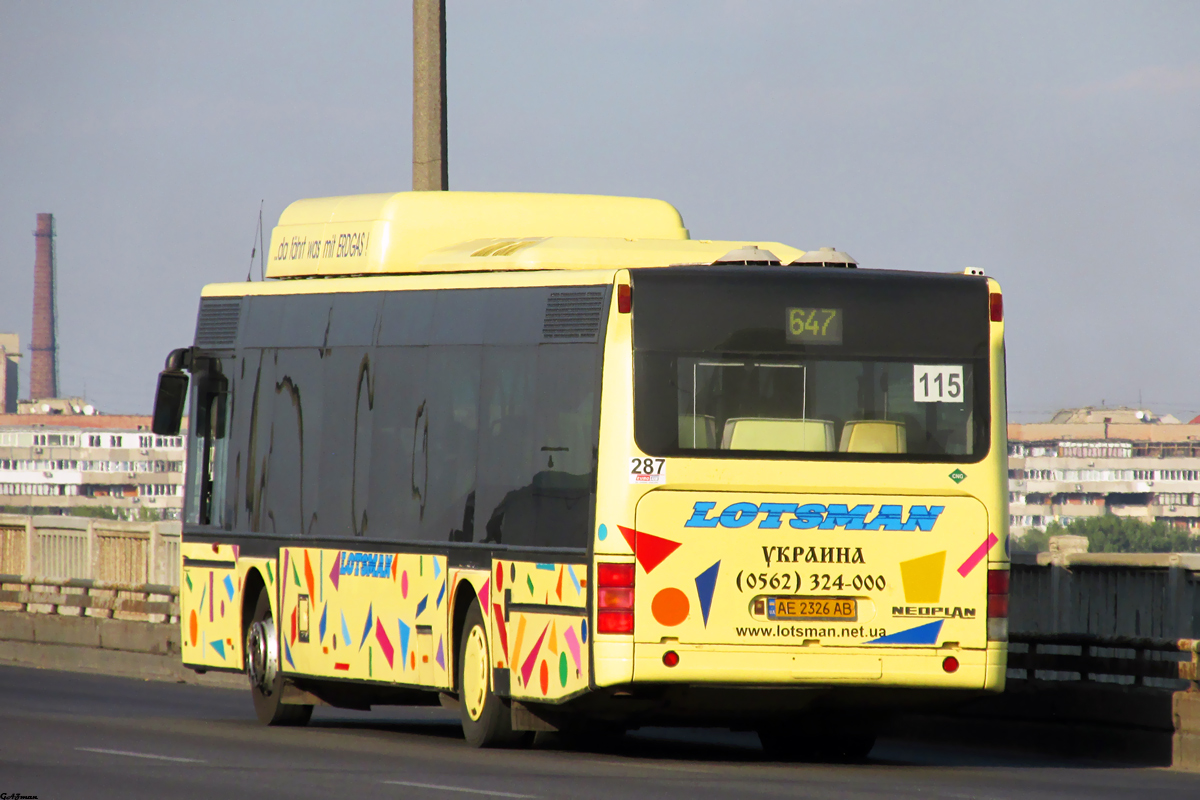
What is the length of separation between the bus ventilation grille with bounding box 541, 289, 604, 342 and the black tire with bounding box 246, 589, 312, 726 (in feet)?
14.4

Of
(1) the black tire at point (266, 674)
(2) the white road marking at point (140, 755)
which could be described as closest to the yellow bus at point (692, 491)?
(1) the black tire at point (266, 674)

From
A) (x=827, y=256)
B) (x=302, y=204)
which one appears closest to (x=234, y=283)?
(x=302, y=204)

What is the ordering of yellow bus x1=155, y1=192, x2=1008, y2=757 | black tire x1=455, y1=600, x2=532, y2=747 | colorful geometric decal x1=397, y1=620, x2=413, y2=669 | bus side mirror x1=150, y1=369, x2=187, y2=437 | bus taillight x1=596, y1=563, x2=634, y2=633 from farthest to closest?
bus side mirror x1=150, y1=369, x2=187, y2=437 < colorful geometric decal x1=397, y1=620, x2=413, y2=669 < black tire x1=455, y1=600, x2=532, y2=747 < yellow bus x1=155, y1=192, x2=1008, y2=757 < bus taillight x1=596, y1=563, x2=634, y2=633

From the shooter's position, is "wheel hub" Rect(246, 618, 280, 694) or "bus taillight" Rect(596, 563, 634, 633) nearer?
"bus taillight" Rect(596, 563, 634, 633)

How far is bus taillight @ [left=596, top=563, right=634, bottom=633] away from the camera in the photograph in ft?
44.0

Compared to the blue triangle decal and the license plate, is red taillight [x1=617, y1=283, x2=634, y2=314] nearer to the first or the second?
the blue triangle decal

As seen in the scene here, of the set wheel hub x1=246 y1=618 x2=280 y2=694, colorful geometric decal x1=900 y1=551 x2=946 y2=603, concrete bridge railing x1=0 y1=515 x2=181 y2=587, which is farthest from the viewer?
concrete bridge railing x1=0 y1=515 x2=181 y2=587

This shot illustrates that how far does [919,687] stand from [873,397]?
5.77 feet

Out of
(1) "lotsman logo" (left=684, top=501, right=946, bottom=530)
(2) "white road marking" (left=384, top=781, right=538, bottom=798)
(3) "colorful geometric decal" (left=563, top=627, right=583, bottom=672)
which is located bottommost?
(2) "white road marking" (left=384, top=781, right=538, bottom=798)

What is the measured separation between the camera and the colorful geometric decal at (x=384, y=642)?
52.3ft

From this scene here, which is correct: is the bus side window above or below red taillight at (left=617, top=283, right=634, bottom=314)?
below

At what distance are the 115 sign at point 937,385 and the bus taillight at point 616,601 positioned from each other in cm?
212

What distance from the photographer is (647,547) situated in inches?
530

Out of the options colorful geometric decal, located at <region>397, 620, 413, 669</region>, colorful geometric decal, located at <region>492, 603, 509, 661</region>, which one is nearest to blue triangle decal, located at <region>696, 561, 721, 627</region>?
colorful geometric decal, located at <region>492, 603, 509, 661</region>
